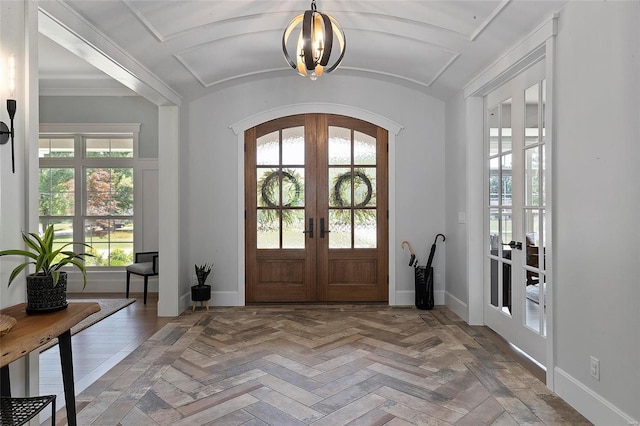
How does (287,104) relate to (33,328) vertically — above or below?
above

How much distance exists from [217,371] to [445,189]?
353cm

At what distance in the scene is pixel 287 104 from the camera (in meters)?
5.37

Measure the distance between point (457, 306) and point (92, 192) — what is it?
5.28 m

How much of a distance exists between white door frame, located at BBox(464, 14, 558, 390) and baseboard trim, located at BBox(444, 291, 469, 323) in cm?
12

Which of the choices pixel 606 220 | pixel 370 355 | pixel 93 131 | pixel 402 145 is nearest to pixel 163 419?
pixel 370 355

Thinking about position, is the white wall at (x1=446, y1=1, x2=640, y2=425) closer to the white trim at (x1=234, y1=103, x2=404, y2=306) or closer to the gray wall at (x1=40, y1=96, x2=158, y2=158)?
the white trim at (x1=234, y1=103, x2=404, y2=306)

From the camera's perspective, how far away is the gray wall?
6062 millimetres

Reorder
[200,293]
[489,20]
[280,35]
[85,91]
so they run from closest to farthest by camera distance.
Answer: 1. [489,20]
2. [280,35]
3. [200,293]
4. [85,91]

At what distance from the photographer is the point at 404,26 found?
364cm

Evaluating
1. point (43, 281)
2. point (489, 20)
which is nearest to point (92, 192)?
point (43, 281)

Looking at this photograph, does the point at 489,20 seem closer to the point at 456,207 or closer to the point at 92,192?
the point at 456,207

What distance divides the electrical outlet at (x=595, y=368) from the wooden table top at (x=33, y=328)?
9.34 feet

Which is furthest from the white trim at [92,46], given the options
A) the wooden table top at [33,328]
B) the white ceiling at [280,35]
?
the wooden table top at [33,328]

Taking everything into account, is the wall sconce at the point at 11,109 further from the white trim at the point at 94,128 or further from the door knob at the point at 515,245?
the white trim at the point at 94,128
